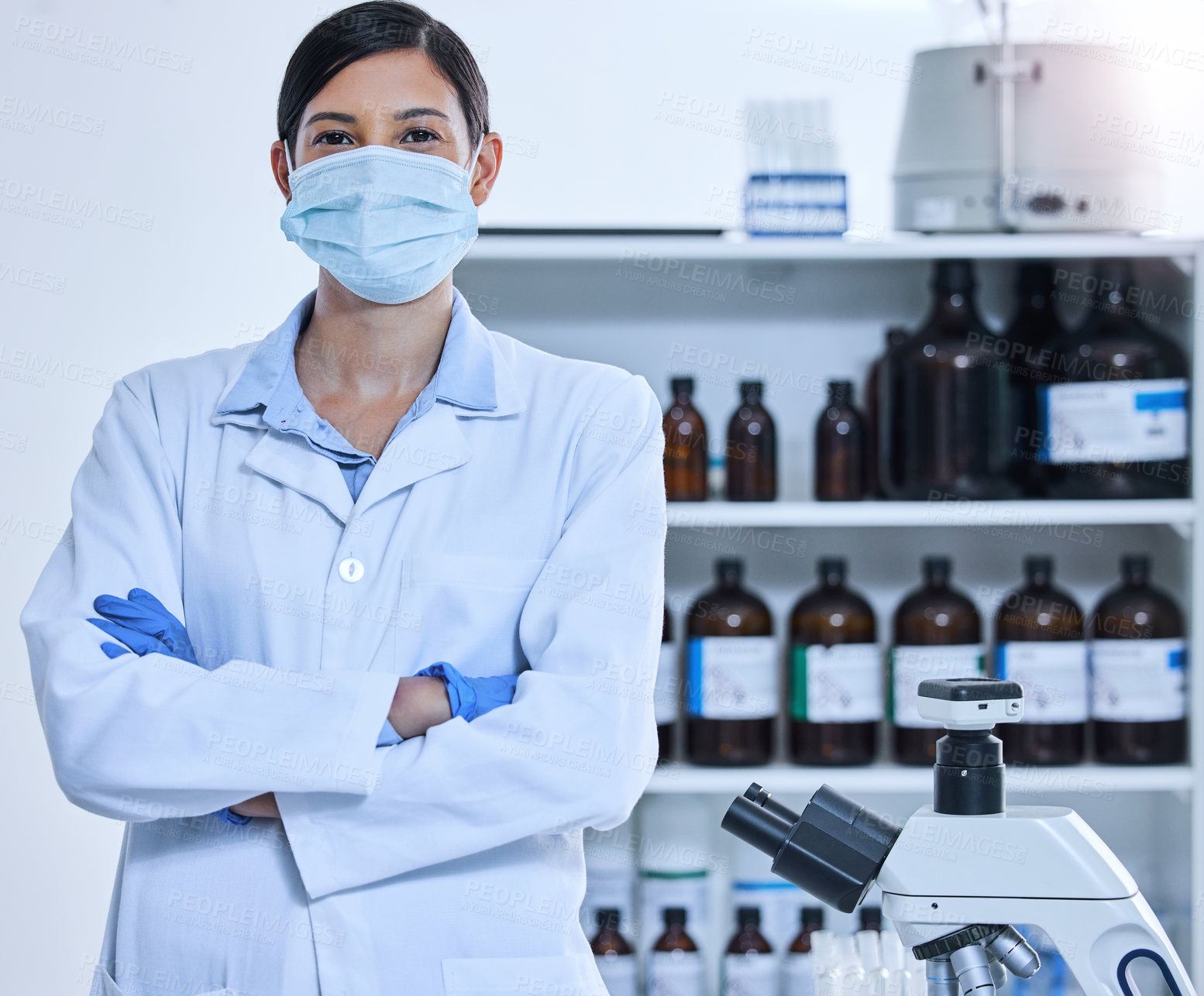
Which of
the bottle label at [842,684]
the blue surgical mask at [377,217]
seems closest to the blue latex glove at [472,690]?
the blue surgical mask at [377,217]

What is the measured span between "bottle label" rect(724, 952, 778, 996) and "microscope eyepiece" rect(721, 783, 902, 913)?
1163 millimetres

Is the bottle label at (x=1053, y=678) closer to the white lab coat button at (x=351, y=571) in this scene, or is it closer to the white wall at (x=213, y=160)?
the white wall at (x=213, y=160)

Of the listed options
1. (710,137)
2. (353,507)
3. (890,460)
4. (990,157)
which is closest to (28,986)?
(353,507)

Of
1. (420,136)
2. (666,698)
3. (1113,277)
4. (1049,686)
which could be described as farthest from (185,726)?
(1113,277)

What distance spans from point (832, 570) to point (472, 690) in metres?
0.86

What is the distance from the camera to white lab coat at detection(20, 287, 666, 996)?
93cm

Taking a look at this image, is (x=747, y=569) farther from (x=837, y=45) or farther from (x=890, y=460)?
(x=837, y=45)

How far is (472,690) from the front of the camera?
981 mm

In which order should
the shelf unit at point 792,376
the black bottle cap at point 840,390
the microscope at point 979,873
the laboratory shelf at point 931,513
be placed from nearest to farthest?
the microscope at point 979,873, the laboratory shelf at point 931,513, the black bottle cap at point 840,390, the shelf unit at point 792,376

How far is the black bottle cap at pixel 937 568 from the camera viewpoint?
170cm

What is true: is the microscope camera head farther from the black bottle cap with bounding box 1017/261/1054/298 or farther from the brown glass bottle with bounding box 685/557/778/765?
the black bottle cap with bounding box 1017/261/1054/298

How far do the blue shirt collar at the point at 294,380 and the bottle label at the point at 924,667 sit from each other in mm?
829

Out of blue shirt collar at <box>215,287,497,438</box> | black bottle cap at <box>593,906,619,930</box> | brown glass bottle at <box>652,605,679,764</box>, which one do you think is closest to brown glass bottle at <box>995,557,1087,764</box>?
brown glass bottle at <box>652,605,679,764</box>

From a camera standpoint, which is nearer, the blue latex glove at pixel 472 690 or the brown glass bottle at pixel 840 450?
the blue latex glove at pixel 472 690
